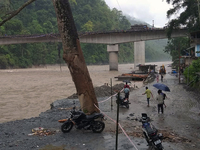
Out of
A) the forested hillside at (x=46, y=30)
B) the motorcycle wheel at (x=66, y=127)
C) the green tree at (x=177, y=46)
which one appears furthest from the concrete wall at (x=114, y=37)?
the motorcycle wheel at (x=66, y=127)

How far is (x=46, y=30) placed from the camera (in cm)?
8531

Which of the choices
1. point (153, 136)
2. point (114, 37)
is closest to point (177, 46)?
point (114, 37)

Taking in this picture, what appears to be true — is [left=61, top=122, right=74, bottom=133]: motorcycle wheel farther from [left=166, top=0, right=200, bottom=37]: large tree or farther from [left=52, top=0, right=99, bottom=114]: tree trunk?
[left=166, top=0, right=200, bottom=37]: large tree

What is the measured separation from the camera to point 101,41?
5259 cm

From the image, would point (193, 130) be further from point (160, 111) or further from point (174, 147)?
point (160, 111)

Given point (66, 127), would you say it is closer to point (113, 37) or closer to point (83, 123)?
point (83, 123)

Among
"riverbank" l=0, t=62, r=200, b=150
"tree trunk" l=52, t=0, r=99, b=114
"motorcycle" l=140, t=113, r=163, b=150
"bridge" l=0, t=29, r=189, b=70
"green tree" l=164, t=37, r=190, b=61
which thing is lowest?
"riverbank" l=0, t=62, r=200, b=150

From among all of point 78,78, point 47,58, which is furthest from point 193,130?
point 47,58

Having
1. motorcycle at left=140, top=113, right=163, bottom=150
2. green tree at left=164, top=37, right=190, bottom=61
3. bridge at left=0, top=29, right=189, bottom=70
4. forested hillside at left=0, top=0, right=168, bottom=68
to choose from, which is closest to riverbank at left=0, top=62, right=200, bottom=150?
motorcycle at left=140, top=113, right=163, bottom=150

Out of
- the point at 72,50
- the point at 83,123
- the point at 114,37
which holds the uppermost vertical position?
the point at 114,37

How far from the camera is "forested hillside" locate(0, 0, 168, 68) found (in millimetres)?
71938

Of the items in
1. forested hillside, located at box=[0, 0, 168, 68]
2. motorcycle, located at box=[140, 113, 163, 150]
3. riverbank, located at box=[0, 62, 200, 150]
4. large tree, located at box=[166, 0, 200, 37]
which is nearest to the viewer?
motorcycle, located at box=[140, 113, 163, 150]

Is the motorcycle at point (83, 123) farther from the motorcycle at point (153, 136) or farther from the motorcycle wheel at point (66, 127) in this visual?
the motorcycle at point (153, 136)

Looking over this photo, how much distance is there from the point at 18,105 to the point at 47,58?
69.4 metres
